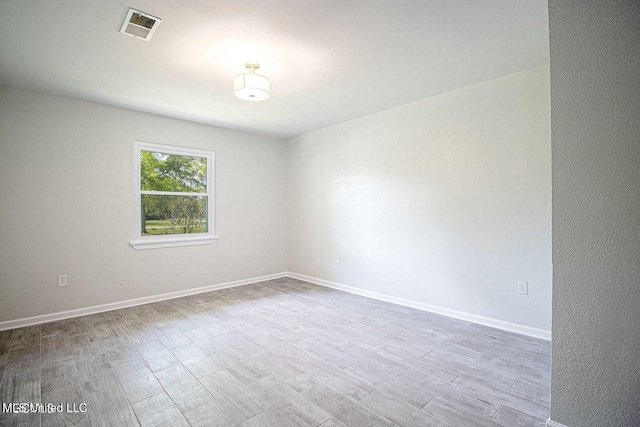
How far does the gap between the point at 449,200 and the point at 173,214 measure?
12.0ft

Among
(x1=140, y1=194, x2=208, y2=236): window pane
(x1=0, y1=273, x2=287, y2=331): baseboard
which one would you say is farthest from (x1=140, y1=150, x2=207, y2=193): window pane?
(x1=0, y1=273, x2=287, y2=331): baseboard

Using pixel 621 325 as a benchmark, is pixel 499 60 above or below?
above

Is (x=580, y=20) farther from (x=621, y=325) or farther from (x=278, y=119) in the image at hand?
(x=278, y=119)

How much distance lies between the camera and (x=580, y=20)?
153cm

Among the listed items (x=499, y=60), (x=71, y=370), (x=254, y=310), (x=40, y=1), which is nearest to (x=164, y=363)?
(x=71, y=370)

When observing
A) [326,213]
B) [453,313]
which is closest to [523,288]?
[453,313]

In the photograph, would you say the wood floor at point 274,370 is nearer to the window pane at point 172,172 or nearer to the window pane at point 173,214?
the window pane at point 173,214

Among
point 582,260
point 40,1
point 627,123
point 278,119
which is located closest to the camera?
point 627,123

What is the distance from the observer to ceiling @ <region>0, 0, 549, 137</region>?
76.6 inches

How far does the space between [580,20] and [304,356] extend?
277 centimetres

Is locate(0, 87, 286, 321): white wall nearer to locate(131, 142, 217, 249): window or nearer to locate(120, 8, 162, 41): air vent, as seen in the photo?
locate(131, 142, 217, 249): window

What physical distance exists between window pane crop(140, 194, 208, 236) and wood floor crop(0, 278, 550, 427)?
3.85 ft

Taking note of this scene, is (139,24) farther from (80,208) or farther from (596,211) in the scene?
(596,211)

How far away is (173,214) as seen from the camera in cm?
428
